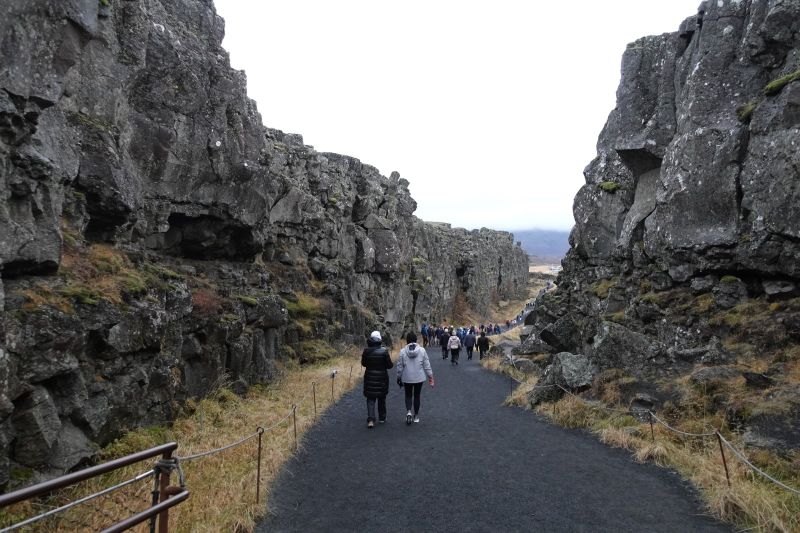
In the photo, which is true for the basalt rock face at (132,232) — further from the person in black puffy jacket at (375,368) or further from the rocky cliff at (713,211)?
the rocky cliff at (713,211)

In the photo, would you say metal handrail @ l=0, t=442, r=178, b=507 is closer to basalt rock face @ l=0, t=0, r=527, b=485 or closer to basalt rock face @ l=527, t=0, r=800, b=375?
basalt rock face @ l=0, t=0, r=527, b=485

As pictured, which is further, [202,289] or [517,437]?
[202,289]

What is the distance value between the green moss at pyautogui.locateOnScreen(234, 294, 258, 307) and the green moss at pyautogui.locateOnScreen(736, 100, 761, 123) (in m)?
18.1

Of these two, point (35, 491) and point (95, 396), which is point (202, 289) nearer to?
point (95, 396)

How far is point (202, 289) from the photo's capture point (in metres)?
18.2

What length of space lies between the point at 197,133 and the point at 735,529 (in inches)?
692

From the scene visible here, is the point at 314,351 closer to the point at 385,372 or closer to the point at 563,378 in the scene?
the point at 385,372

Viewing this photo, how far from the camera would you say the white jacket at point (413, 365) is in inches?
544

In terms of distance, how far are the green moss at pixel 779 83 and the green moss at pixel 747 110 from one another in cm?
48

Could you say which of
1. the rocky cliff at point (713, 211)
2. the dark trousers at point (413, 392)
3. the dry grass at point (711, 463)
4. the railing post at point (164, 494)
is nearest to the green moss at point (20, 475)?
the railing post at point (164, 494)

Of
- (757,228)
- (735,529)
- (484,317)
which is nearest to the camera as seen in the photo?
(735,529)

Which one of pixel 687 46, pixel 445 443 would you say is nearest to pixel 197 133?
pixel 445 443

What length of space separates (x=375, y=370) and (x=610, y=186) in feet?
50.5

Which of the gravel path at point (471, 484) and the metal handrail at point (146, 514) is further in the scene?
the gravel path at point (471, 484)
